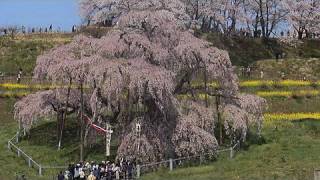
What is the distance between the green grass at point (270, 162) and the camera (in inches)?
1249

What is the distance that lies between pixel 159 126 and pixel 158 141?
1078 millimetres

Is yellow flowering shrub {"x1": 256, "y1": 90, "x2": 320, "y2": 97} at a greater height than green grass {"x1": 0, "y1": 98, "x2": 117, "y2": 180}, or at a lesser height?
greater

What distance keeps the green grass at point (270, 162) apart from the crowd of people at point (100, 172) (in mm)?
968

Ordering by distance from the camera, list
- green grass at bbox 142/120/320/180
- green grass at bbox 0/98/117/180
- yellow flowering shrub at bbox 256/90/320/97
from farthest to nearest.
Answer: yellow flowering shrub at bbox 256/90/320/97 < green grass at bbox 0/98/117/180 < green grass at bbox 142/120/320/180

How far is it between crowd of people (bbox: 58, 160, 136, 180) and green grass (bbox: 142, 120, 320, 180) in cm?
97

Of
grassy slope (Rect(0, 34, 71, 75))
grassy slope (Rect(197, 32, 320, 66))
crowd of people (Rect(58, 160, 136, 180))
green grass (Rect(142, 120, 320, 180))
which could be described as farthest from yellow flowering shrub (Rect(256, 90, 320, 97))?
crowd of people (Rect(58, 160, 136, 180))

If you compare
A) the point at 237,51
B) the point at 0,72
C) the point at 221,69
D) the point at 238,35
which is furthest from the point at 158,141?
the point at 238,35

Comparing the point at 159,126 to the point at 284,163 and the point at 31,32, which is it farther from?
the point at 31,32

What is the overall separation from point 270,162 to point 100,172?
8.92 metres

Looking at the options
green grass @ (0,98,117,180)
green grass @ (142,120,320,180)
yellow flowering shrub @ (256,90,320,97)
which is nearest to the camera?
green grass @ (142,120,320,180)

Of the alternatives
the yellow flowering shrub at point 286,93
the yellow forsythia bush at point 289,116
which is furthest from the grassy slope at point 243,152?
the yellow forsythia bush at point 289,116

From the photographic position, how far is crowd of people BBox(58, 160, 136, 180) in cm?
3145

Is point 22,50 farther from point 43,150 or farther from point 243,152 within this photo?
point 243,152

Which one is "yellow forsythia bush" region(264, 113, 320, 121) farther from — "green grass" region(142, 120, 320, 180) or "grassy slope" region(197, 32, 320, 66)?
"grassy slope" region(197, 32, 320, 66)
